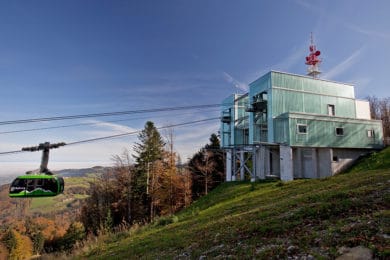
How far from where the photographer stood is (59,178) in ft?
33.0

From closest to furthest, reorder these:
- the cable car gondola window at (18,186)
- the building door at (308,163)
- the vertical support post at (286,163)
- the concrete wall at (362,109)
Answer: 1. the cable car gondola window at (18,186)
2. the vertical support post at (286,163)
3. the building door at (308,163)
4. the concrete wall at (362,109)

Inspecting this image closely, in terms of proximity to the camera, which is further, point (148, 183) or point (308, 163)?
point (148, 183)

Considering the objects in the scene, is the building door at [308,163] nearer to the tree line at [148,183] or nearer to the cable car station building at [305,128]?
the cable car station building at [305,128]

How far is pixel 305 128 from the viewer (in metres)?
22.4

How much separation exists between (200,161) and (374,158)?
72.1ft

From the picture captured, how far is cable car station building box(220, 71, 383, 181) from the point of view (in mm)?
22219

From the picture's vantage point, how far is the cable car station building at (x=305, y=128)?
22219 millimetres

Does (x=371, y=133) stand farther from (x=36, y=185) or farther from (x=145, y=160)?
(x=36, y=185)

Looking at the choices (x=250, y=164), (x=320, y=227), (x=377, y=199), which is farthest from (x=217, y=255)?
(x=250, y=164)

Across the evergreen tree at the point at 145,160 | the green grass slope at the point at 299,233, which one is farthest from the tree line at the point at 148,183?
the green grass slope at the point at 299,233

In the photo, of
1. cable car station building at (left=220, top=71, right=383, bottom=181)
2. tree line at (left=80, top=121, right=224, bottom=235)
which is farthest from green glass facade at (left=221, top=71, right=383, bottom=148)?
tree line at (left=80, top=121, right=224, bottom=235)

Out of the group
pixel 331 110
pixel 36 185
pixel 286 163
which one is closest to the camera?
pixel 36 185

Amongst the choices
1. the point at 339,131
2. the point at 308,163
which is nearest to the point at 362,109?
the point at 339,131

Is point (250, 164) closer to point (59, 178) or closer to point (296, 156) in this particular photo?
point (296, 156)
